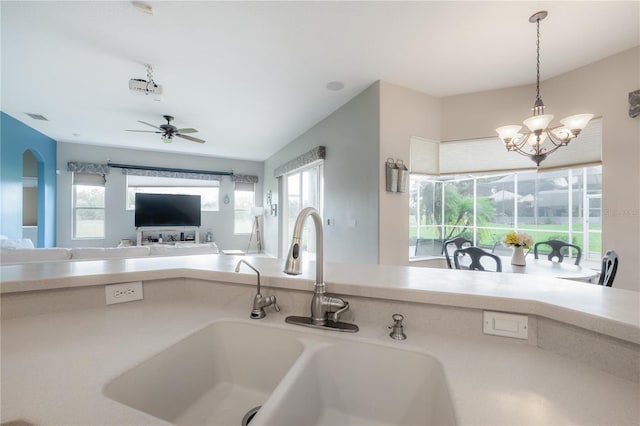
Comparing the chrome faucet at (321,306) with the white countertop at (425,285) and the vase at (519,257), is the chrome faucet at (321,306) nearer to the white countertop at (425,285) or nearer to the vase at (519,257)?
the white countertop at (425,285)

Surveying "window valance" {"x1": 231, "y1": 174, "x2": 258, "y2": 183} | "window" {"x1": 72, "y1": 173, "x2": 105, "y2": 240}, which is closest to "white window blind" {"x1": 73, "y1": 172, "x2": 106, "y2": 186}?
"window" {"x1": 72, "y1": 173, "x2": 105, "y2": 240}

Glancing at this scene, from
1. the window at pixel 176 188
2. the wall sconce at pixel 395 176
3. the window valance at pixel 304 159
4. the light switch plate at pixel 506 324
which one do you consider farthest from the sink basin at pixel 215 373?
the window at pixel 176 188

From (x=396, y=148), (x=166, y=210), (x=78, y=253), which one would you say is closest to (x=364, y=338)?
A: (x=396, y=148)

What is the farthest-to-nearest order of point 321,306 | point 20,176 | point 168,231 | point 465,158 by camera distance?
point 168,231 → point 20,176 → point 465,158 → point 321,306

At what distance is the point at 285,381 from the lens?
2.14ft

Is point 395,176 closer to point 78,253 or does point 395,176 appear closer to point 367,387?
point 367,387

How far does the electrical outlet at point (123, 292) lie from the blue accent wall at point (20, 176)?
4539 millimetres

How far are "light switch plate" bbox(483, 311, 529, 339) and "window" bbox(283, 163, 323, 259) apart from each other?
334 centimetres

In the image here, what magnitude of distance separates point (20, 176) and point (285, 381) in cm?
603

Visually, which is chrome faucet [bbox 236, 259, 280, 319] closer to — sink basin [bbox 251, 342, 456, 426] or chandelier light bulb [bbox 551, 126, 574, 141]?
sink basin [bbox 251, 342, 456, 426]

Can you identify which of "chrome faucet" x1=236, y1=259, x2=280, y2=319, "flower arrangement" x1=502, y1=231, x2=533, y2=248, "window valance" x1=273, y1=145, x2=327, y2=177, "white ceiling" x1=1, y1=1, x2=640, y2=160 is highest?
"white ceiling" x1=1, y1=1, x2=640, y2=160

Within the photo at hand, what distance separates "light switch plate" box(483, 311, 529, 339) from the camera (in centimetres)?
78

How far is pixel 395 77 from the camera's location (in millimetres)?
2955

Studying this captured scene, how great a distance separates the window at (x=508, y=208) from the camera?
392 centimetres
